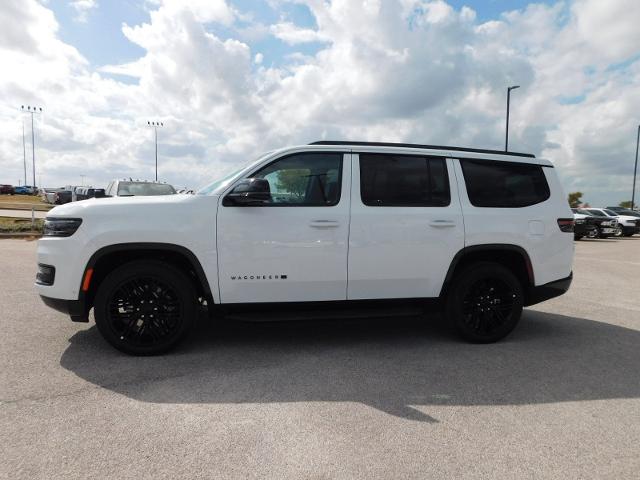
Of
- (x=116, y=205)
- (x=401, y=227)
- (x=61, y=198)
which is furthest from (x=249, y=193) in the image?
(x=61, y=198)

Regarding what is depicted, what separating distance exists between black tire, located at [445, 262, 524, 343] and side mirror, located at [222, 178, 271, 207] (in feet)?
7.03

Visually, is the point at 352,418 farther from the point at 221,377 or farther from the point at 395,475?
the point at 221,377

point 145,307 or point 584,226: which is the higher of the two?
point 584,226

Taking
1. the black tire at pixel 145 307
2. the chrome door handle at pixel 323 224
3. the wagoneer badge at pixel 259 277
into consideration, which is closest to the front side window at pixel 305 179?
the chrome door handle at pixel 323 224

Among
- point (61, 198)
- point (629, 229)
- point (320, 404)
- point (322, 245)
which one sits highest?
point (61, 198)

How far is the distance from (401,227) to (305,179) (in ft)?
3.38

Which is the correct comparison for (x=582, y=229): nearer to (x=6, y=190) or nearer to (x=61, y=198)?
(x=61, y=198)

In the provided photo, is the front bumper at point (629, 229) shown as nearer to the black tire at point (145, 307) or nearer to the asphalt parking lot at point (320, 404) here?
the asphalt parking lot at point (320, 404)

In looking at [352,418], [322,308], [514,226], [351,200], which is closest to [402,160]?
[351,200]

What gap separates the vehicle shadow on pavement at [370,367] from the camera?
3.46 metres

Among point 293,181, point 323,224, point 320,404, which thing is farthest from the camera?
point 293,181

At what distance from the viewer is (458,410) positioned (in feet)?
10.6

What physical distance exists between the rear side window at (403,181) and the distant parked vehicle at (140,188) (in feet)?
28.7

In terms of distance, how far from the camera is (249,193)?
3955 millimetres
